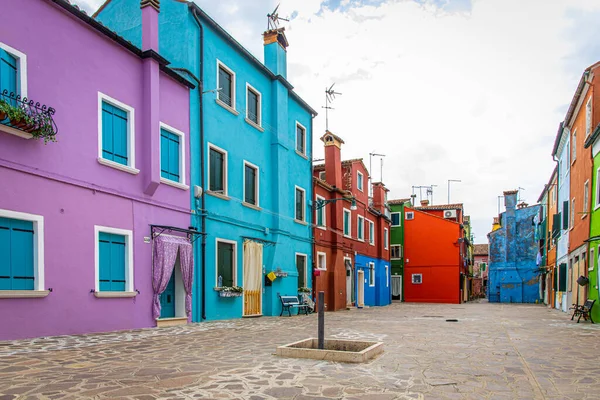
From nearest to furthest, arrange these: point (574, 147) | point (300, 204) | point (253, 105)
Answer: point (253, 105) → point (574, 147) → point (300, 204)

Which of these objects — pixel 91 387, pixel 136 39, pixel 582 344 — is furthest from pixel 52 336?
pixel 582 344

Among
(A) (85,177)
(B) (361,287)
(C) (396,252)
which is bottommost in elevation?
(B) (361,287)

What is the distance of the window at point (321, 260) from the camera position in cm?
2417

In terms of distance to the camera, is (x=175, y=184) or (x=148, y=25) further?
(x=175, y=184)

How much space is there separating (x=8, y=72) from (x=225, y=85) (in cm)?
822

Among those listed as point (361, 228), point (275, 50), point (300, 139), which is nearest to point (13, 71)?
point (275, 50)

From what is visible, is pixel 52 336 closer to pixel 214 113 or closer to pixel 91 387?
pixel 91 387

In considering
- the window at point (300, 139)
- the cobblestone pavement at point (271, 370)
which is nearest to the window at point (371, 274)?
the window at point (300, 139)

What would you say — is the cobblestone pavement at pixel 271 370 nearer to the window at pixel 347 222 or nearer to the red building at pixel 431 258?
the window at pixel 347 222

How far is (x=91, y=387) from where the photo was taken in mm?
5730

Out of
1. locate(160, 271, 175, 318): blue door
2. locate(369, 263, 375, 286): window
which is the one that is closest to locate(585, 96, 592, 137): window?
locate(160, 271, 175, 318): blue door

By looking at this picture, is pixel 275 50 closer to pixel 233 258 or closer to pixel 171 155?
pixel 171 155

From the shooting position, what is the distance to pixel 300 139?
23.0 m

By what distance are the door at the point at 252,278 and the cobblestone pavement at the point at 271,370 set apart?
6015mm
